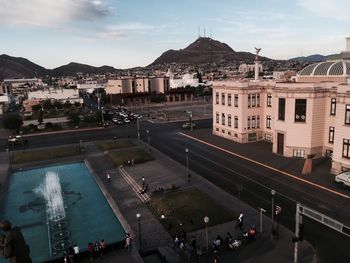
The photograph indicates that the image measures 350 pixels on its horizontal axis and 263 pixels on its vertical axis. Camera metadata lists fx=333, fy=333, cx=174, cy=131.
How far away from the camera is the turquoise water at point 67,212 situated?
30.0 metres

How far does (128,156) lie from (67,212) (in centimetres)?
1827

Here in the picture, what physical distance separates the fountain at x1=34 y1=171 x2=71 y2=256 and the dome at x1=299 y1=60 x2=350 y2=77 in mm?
40284

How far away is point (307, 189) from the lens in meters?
36.3

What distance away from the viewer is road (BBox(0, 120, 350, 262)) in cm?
2630

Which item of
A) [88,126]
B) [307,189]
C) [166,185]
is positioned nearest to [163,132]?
[88,126]

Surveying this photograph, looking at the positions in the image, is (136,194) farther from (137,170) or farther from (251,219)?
(251,219)

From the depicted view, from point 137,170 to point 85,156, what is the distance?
13810 millimetres

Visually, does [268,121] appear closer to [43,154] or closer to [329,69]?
[329,69]

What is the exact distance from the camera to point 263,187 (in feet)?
124

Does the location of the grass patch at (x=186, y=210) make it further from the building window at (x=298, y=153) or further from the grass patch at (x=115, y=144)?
the grass patch at (x=115, y=144)

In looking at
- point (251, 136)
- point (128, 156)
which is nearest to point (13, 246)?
point (128, 156)

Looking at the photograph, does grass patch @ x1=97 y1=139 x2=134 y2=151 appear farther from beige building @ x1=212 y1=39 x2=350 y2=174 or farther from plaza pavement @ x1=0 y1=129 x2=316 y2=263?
beige building @ x1=212 y1=39 x2=350 y2=174

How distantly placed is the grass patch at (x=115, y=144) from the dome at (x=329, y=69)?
108 feet

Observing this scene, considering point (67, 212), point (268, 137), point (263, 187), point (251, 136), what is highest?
point (251, 136)
